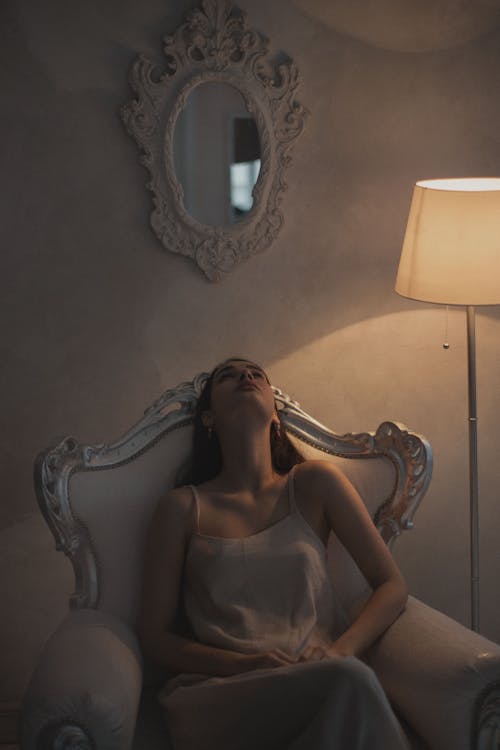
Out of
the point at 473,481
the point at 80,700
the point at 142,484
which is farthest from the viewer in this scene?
the point at 473,481

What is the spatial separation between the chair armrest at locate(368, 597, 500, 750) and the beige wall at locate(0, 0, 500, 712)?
3.33 feet

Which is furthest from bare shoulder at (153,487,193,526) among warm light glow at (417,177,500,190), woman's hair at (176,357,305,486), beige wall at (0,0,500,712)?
warm light glow at (417,177,500,190)

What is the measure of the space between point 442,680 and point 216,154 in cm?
161

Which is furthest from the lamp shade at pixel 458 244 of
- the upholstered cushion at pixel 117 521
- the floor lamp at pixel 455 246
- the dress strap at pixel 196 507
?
the upholstered cushion at pixel 117 521

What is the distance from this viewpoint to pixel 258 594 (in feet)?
6.73

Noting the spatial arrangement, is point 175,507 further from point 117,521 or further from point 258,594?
point 258,594

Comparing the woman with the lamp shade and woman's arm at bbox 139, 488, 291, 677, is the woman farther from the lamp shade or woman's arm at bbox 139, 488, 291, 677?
the lamp shade

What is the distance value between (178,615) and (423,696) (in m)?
0.60

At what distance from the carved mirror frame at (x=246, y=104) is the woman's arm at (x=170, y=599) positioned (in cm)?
86

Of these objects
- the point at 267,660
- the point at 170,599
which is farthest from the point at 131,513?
the point at 267,660

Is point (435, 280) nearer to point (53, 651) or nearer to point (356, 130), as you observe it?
point (356, 130)

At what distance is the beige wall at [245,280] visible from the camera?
8.71ft

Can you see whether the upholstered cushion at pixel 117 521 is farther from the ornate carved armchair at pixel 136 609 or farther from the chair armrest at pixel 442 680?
the chair armrest at pixel 442 680

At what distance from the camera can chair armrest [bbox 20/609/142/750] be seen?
1684 mm
